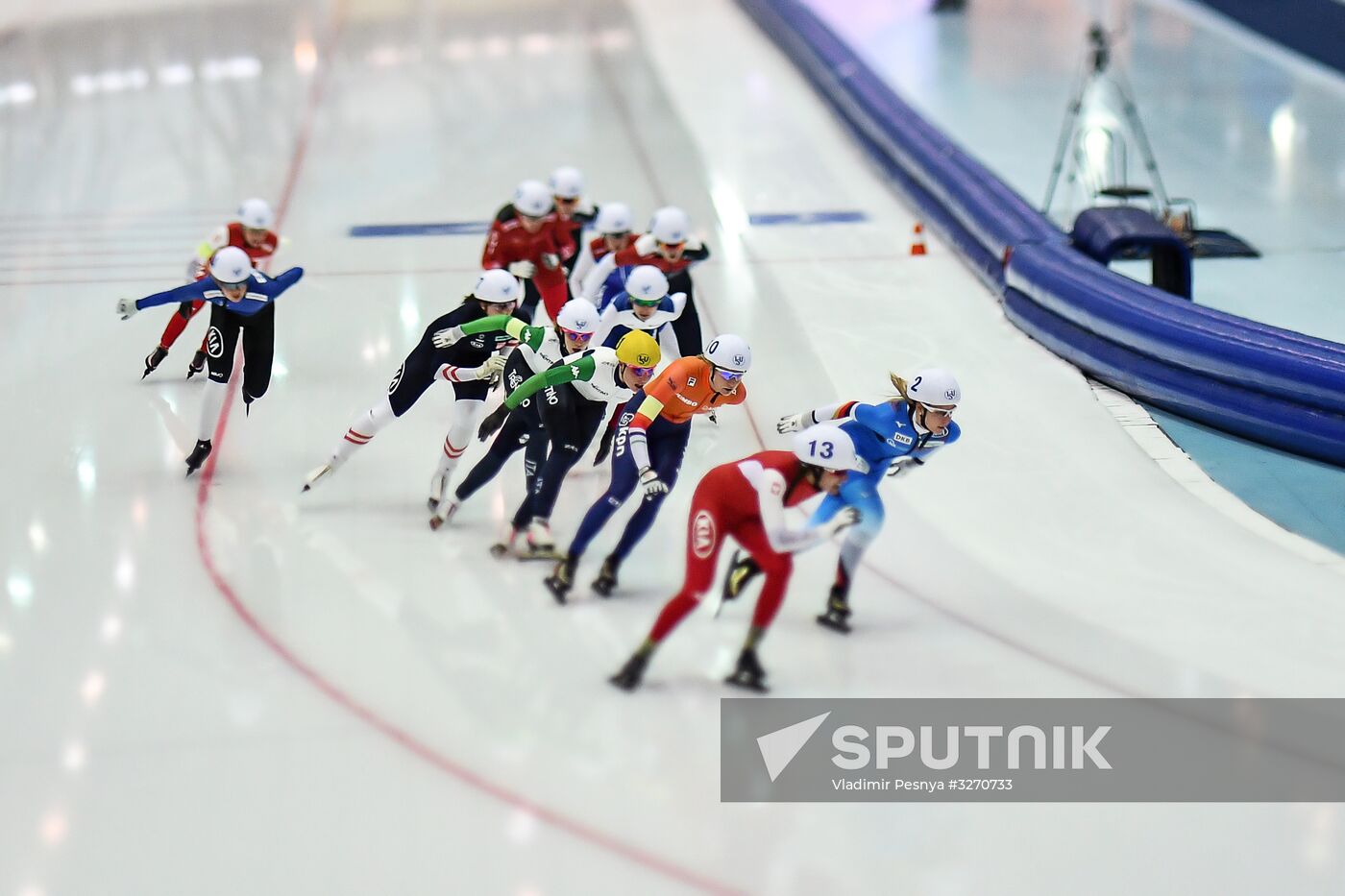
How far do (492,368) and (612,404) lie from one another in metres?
0.60

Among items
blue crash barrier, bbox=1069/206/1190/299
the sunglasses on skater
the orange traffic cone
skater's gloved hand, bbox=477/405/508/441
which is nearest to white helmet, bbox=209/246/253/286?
skater's gloved hand, bbox=477/405/508/441

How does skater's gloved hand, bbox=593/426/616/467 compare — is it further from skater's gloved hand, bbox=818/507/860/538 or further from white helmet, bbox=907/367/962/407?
skater's gloved hand, bbox=818/507/860/538

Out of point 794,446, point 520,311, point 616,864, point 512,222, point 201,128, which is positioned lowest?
point 616,864

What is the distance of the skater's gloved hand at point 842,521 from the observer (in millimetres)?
4879

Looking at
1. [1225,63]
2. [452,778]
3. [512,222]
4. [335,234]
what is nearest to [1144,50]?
[1225,63]

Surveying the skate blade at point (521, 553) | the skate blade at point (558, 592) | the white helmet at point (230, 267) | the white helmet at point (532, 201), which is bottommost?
the skate blade at point (558, 592)

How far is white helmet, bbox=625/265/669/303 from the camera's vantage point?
21.6 ft

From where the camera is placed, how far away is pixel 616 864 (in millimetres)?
4230

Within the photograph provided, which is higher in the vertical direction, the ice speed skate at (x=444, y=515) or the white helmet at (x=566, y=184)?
the white helmet at (x=566, y=184)

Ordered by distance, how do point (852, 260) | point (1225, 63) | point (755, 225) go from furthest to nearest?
point (1225, 63)
point (755, 225)
point (852, 260)

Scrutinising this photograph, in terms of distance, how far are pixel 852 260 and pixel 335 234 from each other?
3.76 meters

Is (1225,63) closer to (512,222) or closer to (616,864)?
(512,222)

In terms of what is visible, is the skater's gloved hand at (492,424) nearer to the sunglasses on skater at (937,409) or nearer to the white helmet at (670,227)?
the white helmet at (670,227)

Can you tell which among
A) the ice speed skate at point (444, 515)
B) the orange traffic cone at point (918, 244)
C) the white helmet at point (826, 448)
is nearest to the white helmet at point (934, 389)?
the white helmet at point (826, 448)
